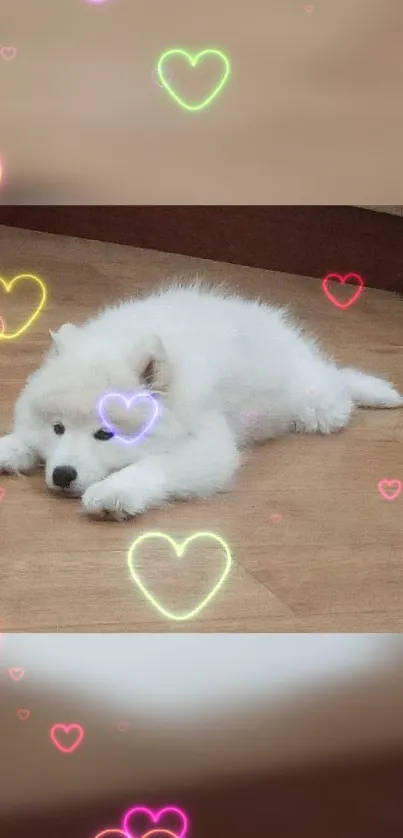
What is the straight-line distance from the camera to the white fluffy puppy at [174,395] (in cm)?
102

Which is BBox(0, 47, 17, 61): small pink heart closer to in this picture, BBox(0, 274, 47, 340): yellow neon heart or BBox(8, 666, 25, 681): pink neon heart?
BBox(0, 274, 47, 340): yellow neon heart

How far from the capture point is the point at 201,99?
0.94 m

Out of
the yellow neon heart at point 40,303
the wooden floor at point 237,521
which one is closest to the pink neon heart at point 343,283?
the wooden floor at point 237,521

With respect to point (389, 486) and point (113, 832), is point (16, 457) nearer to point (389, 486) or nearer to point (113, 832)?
point (389, 486)

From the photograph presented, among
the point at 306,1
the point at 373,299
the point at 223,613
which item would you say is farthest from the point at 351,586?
the point at 306,1

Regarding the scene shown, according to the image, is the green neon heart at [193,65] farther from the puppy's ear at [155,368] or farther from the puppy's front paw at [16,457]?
the puppy's front paw at [16,457]

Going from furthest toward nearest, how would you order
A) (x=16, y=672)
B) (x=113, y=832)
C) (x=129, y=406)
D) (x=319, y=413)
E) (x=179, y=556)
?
(x=319, y=413), (x=129, y=406), (x=179, y=556), (x=16, y=672), (x=113, y=832)

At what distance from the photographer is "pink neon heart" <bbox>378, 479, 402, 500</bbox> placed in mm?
1040

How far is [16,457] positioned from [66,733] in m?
0.44

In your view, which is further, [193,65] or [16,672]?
[193,65]

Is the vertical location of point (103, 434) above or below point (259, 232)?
below

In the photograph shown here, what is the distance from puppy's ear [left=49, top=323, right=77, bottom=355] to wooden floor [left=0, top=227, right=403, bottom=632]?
3.2 inches

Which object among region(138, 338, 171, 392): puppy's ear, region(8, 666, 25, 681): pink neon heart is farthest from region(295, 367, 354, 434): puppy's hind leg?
region(8, 666, 25, 681): pink neon heart

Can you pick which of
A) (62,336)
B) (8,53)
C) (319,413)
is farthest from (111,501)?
(8,53)
